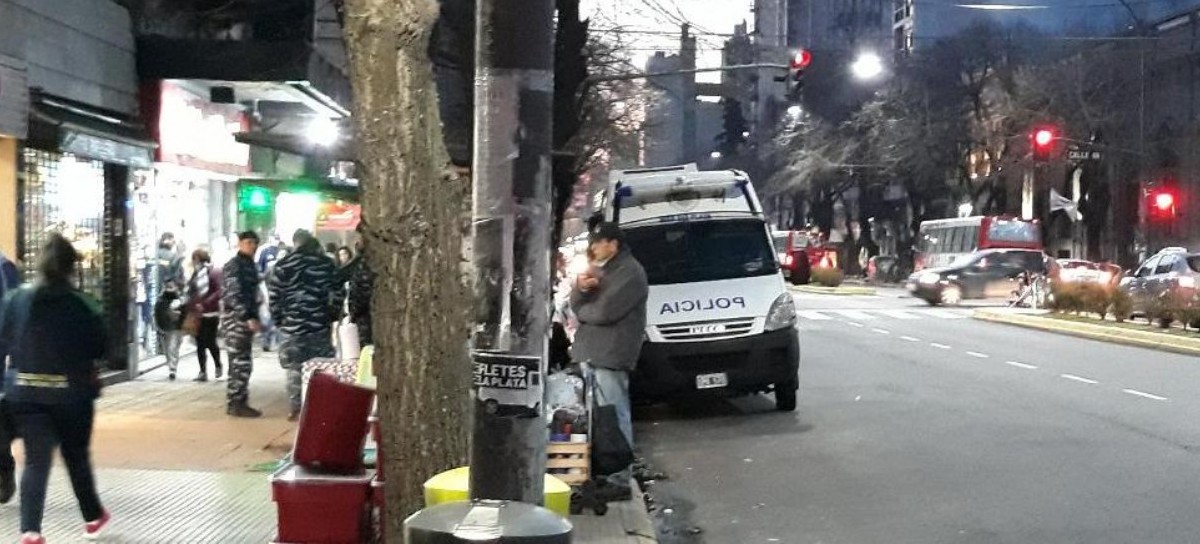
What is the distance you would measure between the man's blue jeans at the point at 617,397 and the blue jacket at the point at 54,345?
3.36m

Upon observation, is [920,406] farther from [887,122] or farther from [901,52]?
[901,52]

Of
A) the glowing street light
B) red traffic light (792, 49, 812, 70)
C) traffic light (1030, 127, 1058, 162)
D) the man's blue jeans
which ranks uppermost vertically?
red traffic light (792, 49, 812, 70)

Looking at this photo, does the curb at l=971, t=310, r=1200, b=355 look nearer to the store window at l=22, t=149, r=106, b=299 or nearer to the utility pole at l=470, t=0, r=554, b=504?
the store window at l=22, t=149, r=106, b=299

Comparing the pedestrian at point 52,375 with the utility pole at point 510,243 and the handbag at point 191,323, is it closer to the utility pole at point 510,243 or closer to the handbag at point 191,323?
the utility pole at point 510,243

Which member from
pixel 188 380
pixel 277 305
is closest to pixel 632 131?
pixel 188 380

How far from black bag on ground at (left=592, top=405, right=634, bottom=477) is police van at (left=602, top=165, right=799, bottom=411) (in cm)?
449

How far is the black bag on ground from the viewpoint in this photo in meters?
8.84

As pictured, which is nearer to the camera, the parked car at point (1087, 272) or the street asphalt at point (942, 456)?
the street asphalt at point (942, 456)

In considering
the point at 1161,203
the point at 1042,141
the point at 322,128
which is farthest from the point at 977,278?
the point at 322,128

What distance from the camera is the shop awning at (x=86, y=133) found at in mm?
12680

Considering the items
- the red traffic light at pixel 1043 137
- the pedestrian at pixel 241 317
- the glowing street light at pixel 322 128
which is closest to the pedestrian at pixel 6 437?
the pedestrian at pixel 241 317

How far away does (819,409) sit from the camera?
1442 cm

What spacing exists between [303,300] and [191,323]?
14.2ft

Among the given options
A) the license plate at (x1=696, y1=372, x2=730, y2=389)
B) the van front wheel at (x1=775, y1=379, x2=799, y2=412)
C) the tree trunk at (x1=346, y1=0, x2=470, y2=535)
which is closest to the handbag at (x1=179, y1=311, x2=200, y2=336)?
the license plate at (x1=696, y1=372, x2=730, y2=389)
